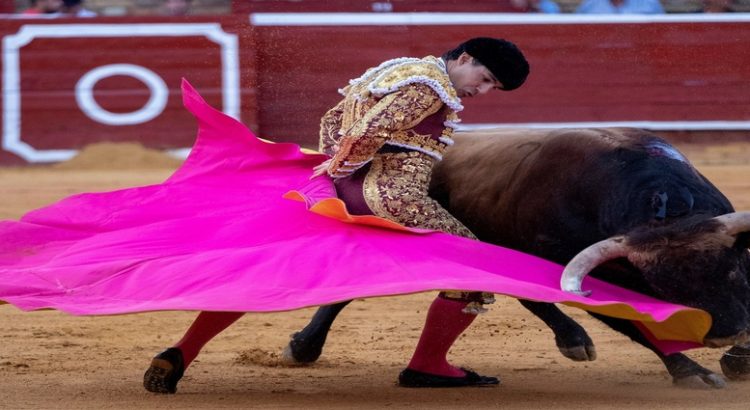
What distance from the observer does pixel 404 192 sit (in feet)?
10.8

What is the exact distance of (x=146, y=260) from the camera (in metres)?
3.25

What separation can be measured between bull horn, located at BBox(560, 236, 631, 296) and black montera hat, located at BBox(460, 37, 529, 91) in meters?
0.48

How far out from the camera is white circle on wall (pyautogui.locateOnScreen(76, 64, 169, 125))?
8.90 metres

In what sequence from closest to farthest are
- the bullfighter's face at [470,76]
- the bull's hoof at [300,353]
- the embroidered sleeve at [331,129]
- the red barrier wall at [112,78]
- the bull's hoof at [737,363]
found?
the bullfighter's face at [470,76] → the bull's hoof at [737,363] → the embroidered sleeve at [331,129] → the bull's hoof at [300,353] → the red barrier wall at [112,78]

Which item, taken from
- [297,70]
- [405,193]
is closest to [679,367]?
[405,193]

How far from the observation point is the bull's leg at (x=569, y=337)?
12.4 ft

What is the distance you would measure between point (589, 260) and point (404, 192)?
524 mm

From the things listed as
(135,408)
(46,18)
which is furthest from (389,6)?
(135,408)

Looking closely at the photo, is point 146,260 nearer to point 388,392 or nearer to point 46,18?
point 388,392

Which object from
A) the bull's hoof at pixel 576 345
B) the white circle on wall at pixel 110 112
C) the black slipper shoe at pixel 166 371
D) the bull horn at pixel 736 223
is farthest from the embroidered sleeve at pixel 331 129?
the white circle on wall at pixel 110 112

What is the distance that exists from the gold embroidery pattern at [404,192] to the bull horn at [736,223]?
0.67 m

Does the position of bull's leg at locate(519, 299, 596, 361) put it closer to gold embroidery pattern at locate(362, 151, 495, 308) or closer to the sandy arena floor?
the sandy arena floor

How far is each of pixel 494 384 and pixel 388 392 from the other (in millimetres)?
303

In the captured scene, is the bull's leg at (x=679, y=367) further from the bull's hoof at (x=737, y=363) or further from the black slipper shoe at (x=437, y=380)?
the black slipper shoe at (x=437, y=380)
